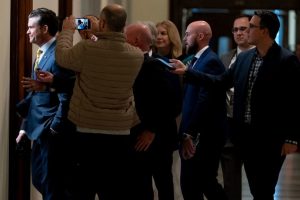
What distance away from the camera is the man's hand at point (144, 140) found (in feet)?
15.9

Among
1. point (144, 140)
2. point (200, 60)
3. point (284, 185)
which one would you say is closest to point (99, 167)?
point (144, 140)

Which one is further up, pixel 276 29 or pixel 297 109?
pixel 276 29

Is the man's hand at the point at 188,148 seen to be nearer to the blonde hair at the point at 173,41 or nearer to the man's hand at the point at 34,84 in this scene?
the blonde hair at the point at 173,41

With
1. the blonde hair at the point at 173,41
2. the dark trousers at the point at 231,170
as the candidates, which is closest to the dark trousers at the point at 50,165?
the dark trousers at the point at 231,170

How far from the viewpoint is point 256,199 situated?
4930mm

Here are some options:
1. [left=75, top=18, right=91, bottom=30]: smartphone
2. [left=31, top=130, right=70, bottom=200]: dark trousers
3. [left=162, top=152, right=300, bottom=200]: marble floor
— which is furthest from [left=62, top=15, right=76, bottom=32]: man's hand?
[left=162, top=152, right=300, bottom=200]: marble floor

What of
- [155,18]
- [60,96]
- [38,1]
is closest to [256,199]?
[60,96]

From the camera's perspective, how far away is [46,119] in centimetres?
497

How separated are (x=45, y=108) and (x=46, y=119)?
0.24 feet

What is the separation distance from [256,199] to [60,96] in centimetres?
137

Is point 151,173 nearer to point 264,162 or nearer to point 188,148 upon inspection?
point 188,148

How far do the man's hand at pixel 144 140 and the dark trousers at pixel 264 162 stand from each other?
0.63m

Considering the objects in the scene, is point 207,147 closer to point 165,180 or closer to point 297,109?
point 165,180

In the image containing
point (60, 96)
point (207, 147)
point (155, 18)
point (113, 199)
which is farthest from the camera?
point (155, 18)
